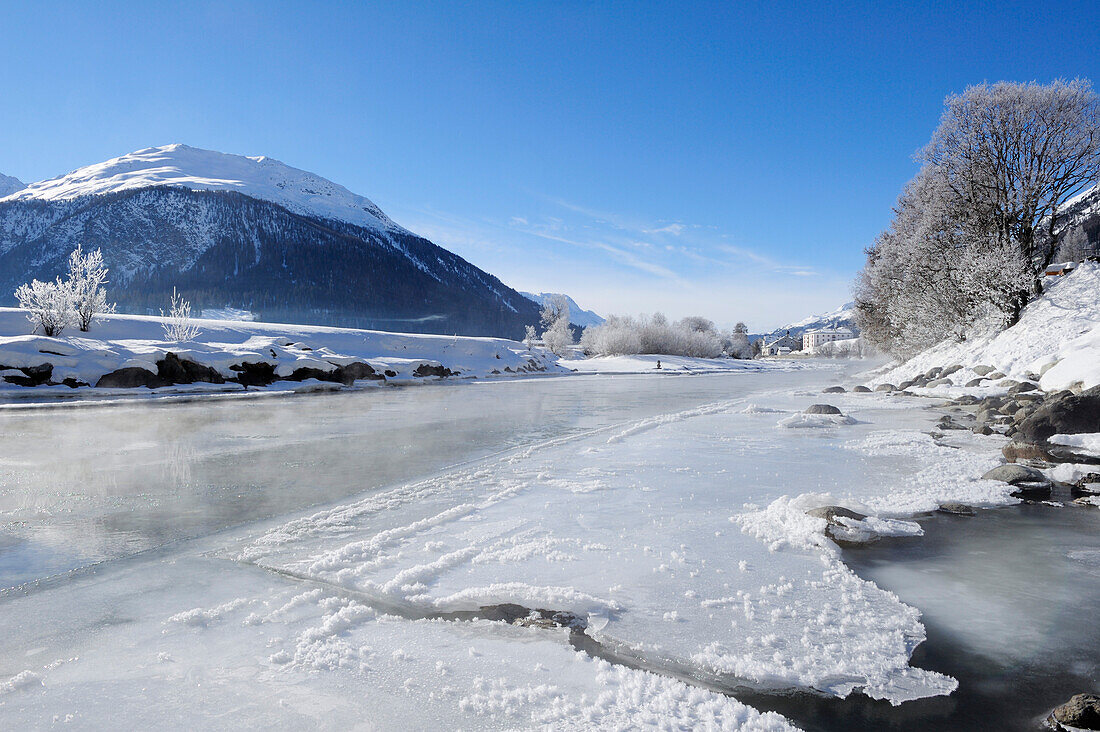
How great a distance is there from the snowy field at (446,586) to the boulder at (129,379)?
14.1 metres

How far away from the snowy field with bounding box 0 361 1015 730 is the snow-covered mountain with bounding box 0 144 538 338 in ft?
458

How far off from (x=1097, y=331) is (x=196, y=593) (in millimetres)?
19476

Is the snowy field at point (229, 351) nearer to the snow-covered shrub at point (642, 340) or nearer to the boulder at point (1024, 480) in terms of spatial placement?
the boulder at point (1024, 480)

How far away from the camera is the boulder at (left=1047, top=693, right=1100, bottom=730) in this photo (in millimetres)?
2012

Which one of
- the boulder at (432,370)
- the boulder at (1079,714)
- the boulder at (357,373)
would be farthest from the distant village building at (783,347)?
the boulder at (1079,714)

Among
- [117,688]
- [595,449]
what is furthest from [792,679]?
[595,449]

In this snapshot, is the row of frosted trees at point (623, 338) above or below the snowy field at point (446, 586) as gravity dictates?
above

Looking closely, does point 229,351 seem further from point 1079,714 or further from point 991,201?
point 991,201

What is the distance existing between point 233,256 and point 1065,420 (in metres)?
170

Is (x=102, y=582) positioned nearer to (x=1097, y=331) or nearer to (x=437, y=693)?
(x=437, y=693)

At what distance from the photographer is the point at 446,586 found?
3318 millimetres

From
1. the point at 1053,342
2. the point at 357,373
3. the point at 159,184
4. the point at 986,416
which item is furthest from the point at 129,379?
the point at 159,184

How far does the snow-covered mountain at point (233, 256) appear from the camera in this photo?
136m

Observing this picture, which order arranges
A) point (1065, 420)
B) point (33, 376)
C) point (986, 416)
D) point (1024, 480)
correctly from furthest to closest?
point (33, 376)
point (986, 416)
point (1065, 420)
point (1024, 480)
